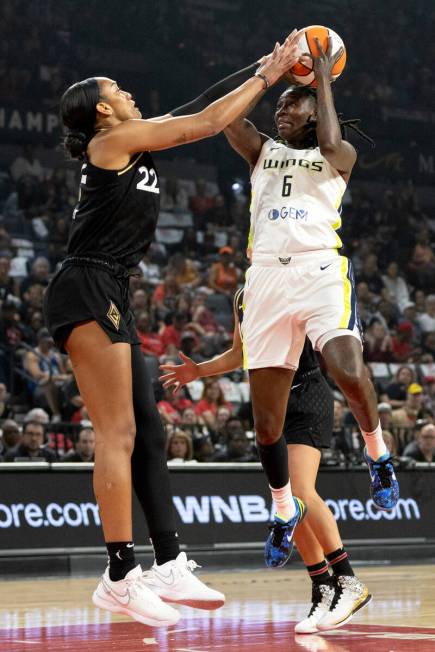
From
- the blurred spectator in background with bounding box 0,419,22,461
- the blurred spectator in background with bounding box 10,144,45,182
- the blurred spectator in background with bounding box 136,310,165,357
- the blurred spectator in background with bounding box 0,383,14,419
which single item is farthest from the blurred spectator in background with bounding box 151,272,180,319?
the blurred spectator in background with bounding box 0,419,22,461

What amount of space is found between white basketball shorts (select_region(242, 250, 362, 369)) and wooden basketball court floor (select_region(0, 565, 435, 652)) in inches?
51.7

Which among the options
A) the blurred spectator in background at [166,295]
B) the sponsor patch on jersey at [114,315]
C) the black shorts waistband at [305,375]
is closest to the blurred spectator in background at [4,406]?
the blurred spectator in background at [166,295]

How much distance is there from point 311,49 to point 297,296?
1.21 metres

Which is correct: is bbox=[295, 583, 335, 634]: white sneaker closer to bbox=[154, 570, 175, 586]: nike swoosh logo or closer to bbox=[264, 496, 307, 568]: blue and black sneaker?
bbox=[264, 496, 307, 568]: blue and black sneaker

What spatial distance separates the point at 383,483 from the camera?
5230 mm

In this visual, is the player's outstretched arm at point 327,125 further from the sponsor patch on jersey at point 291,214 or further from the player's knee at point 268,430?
the player's knee at point 268,430

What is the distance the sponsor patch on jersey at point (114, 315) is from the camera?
15.6ft

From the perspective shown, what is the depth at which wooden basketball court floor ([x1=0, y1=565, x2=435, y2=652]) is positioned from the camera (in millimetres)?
4836

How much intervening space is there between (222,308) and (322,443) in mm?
10925

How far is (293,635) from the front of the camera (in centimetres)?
529

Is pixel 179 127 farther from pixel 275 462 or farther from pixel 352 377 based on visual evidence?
pixel 275 462

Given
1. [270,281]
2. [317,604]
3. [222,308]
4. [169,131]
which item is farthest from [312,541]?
[222,308]

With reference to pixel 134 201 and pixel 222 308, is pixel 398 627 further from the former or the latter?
pixel 222 308

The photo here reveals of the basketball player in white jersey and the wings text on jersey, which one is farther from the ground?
the wings text on jersey
